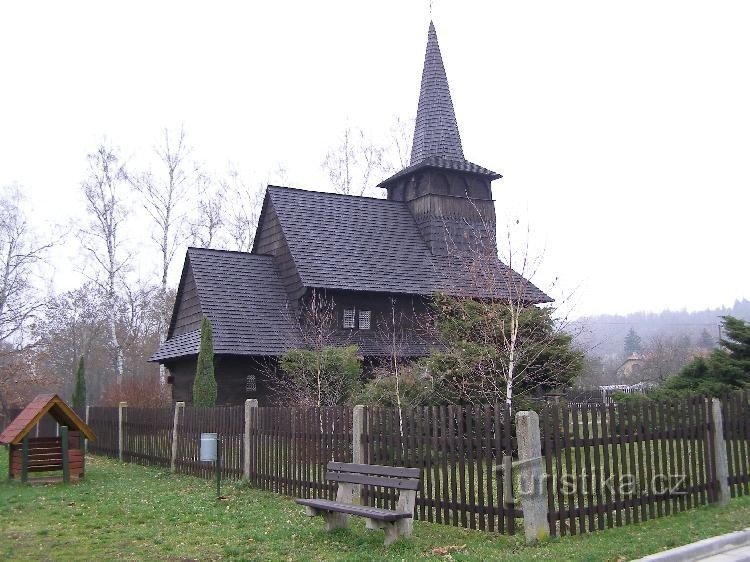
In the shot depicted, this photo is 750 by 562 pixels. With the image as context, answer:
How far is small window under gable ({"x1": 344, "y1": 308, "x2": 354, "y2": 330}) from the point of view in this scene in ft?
91.9

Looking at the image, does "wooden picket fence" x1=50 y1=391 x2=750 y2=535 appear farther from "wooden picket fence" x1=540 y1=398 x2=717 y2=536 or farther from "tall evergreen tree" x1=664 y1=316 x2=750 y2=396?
"tall evergreen tree" x1=664 y1=316 x2=750 y2=396

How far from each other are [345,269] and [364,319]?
2.14 meters

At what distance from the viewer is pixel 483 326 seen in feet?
56.7

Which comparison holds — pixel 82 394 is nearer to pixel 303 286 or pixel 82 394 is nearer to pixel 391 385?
pixel 303 286

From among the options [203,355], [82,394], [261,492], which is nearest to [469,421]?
[261,492]

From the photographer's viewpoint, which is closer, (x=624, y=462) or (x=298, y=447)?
(x=624, y=462)

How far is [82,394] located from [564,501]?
28303 mm

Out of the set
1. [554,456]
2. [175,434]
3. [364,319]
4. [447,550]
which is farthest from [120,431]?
[554,456]

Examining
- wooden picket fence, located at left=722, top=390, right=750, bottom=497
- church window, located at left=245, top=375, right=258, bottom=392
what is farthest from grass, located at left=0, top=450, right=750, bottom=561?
church window, located at left=245, top=375, right=258, bottom=392

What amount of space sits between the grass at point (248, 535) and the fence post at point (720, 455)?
8.5 inches

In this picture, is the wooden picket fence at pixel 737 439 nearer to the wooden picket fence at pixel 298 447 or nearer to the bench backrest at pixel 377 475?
the bench backrest at pixel 377 475

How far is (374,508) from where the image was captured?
27.8 ft

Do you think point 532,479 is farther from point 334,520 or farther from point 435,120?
point 435,120

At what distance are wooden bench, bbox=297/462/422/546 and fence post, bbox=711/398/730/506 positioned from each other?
4499 mm
